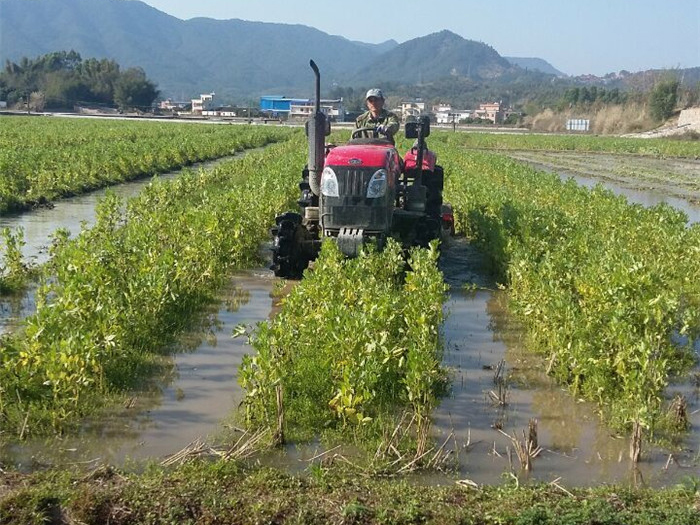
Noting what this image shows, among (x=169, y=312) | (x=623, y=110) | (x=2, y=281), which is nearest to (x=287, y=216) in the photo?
(x=169, y=312)

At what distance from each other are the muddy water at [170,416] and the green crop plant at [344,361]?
40cm

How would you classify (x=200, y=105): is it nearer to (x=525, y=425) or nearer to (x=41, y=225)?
(x=41, y=225)

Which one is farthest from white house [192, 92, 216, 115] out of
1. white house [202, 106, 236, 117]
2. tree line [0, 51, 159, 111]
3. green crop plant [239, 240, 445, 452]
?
green crop plant [239, 240, 445, 452]

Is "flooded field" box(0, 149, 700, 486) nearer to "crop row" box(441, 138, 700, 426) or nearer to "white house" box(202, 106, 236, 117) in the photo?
"crop row" box(441, 138, 700, 426)

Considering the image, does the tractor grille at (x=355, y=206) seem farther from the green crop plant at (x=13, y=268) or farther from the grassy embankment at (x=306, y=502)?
the grassy embankment at (x=306, y=502)

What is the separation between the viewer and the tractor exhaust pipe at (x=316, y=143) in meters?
9.44

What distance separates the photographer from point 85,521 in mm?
3928

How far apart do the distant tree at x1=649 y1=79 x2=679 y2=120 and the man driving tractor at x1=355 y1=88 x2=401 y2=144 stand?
222ft

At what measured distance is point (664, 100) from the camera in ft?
235

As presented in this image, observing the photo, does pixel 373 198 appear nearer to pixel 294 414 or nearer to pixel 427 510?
pixel 294 414

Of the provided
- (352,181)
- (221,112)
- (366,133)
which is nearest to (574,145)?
(366,133)

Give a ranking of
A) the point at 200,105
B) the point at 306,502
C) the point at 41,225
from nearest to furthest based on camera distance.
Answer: the point at 306,502, the point at 41,225, the point at 200,105

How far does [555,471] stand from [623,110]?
3158 inches

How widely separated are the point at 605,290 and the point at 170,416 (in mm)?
3972
